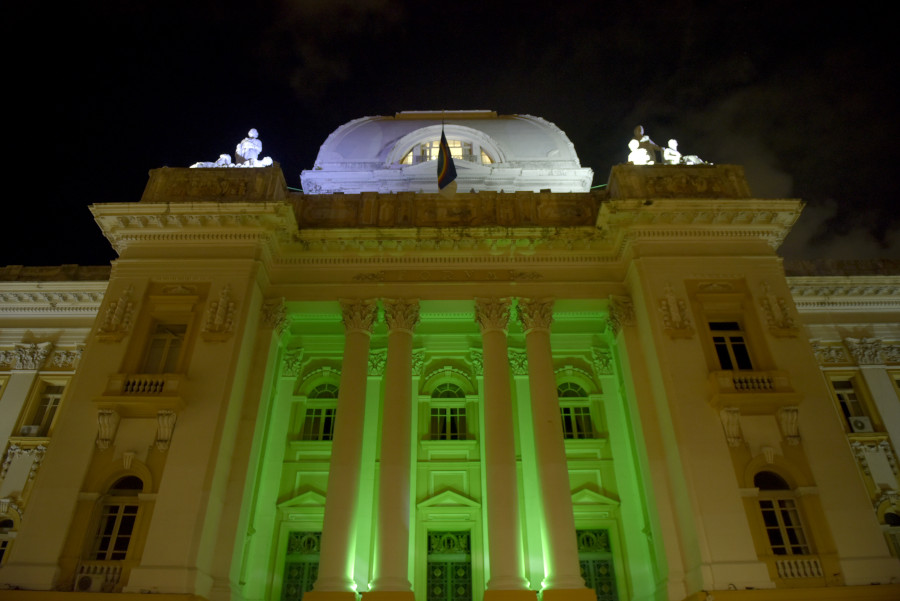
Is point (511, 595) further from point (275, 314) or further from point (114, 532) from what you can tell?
point (275, 314)

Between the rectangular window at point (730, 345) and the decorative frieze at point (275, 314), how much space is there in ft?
43.8

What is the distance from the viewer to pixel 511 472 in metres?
17.6

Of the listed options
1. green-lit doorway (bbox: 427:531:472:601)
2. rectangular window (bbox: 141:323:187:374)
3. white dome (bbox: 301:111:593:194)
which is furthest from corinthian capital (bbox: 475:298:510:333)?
white dome (bbox: 301:111:593:194)

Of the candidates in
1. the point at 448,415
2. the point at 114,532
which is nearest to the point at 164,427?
the point at 114,532

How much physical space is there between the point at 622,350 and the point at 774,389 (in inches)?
178

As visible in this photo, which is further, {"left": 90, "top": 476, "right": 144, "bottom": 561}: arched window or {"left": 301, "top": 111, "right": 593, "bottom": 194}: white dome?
{"left": 301, "top": 111, "right": 593, "bottom": 194}: white dome

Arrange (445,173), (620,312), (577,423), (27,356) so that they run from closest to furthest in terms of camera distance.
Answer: (620,312) → (577,423) → (27,356) → (445,173)

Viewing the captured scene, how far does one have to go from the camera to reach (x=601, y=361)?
22.3 m

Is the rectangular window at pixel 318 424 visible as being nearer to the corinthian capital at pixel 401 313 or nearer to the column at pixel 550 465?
the corinthian capital at pixel 401 313

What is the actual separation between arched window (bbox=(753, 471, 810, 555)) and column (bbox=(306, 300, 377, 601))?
10491mm

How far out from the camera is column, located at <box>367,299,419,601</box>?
16208mm

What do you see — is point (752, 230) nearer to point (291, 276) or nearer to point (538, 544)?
point (538, 544)

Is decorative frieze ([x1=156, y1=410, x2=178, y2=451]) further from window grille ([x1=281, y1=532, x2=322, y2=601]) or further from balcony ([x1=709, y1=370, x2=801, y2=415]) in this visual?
balcony ([x1=709, y1=370, x2=801, y2=415])

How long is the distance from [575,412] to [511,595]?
774cm
